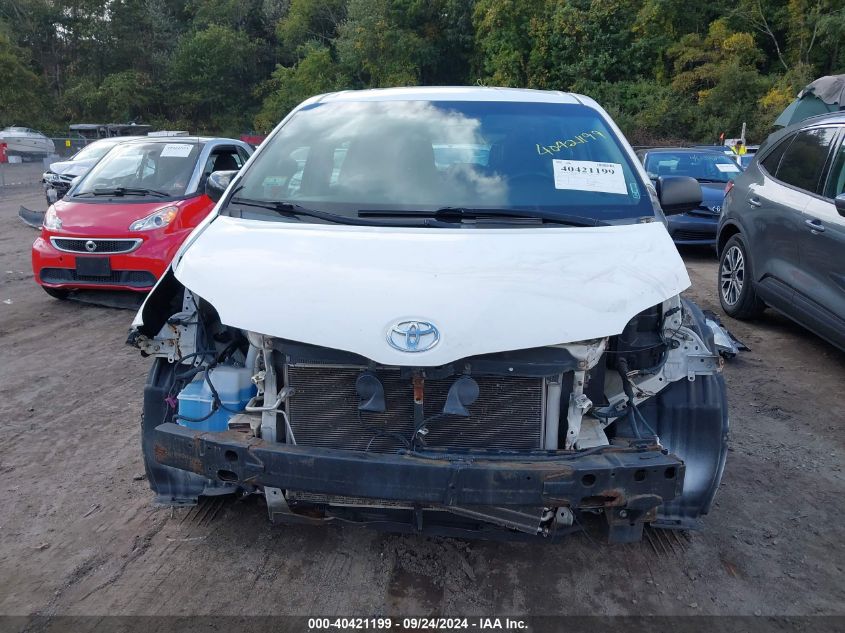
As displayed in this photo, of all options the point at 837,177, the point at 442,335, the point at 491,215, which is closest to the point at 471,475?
the point at 442,335

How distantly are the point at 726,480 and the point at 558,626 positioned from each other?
1.65 metres

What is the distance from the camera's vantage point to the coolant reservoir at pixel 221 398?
9.87 ft

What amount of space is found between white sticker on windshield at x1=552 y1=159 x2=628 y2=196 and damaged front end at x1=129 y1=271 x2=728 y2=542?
753mm

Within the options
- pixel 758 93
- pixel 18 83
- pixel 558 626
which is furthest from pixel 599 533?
pixel 18 83

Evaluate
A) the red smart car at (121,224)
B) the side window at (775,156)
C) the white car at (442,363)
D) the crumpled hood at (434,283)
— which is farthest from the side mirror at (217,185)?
the side window at (775,156)

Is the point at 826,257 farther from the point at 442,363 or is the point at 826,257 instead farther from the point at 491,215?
the point at 442,363

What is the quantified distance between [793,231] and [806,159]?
2.24ft

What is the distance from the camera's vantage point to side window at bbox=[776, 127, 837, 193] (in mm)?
5797

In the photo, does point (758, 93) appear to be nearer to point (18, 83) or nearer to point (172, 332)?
point (172, 332)

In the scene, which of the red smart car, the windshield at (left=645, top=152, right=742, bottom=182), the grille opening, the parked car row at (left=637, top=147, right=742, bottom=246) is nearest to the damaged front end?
the grille opening

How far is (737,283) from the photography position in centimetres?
713

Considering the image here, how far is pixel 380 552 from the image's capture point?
3281 mm

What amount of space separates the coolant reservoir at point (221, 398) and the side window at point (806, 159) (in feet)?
15.7

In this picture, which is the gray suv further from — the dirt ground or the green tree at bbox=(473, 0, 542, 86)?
the green tree at bbox=(473, 0, 542, 86)
